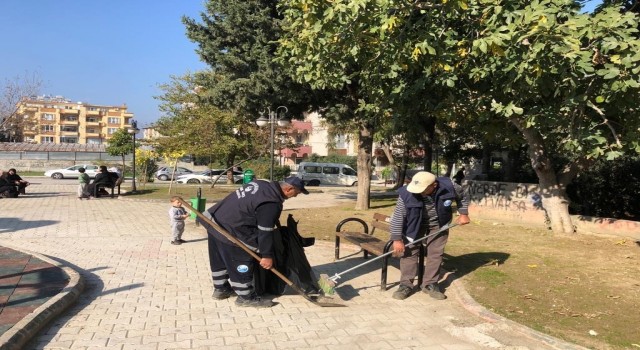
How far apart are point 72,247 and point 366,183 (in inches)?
347

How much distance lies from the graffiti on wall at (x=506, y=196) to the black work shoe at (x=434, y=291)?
21.1ft

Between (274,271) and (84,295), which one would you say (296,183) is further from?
(84,295)

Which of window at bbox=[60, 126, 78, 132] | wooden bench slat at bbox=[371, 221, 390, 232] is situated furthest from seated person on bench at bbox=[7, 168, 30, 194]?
window at bbox=[60, 126, 78, 132]

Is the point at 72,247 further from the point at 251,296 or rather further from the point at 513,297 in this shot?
the point at 513,297

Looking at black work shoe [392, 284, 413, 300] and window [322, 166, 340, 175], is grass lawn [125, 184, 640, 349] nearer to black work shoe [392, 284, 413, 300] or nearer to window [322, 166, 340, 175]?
black work shoe [392, 284, 413, 300]

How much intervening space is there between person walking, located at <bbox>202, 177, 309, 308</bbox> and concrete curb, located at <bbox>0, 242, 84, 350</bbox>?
1.55 metres

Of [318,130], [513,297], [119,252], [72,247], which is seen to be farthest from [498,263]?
[318,130]

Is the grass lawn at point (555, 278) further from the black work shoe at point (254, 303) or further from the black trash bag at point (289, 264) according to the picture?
the black work shoe at point (254, 303)

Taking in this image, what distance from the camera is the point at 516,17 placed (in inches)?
245

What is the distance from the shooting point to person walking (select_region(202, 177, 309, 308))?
499 cm

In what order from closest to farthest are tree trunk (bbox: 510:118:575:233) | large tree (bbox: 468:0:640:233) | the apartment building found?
large tree (bbox: 468:0:640:233)
tree trunk (bbox: 510:118:575:233)
the apartment building

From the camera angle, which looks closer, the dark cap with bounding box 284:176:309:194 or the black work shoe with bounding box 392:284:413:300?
the dark cap with bounding box 284:176:309:194

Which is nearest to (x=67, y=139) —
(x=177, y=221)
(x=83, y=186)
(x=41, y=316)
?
(x=83, y=186)

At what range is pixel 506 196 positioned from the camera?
1211 cm
